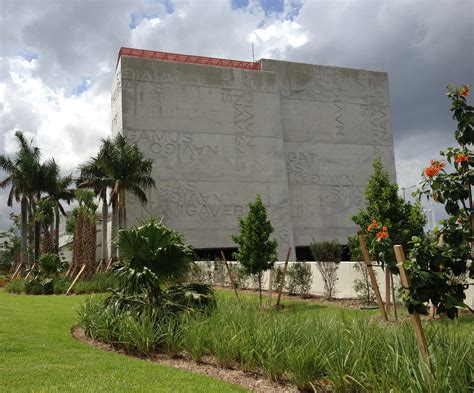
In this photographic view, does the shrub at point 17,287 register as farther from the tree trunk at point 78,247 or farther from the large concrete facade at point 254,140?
the large concrete facade at point 254,140

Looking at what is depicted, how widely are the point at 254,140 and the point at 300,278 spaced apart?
2338cm

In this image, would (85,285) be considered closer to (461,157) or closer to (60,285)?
(60,285)

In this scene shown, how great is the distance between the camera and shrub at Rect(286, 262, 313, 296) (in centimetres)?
1939

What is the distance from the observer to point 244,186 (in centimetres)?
4041

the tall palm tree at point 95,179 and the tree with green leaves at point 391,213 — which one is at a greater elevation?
the tall palm tree at point 95,179

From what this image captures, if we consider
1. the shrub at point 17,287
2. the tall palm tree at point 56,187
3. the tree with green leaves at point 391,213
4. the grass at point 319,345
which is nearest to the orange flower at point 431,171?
the grass at point 319,345

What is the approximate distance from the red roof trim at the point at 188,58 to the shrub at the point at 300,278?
27.4 metres

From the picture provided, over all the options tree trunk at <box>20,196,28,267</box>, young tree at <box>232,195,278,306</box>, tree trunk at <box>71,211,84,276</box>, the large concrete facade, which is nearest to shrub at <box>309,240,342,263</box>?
young tree at <box>232,195,278,306</box>

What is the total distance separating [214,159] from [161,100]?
631 centimetres

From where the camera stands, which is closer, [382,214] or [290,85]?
[382,214]

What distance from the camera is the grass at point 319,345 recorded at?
4.84m

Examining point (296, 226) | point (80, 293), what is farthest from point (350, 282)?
point (296, 226)

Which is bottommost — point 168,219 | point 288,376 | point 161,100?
point 288,376

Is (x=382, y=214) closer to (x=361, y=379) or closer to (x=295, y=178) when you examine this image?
(x=361, y=379)
